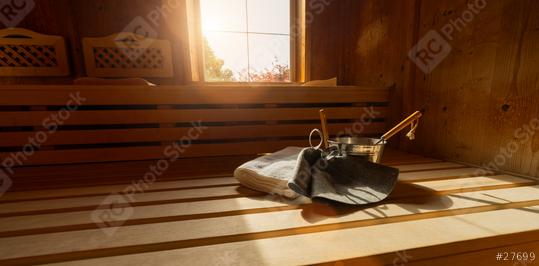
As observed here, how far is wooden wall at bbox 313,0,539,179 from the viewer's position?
794 mm

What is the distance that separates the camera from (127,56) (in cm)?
175

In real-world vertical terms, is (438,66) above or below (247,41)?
below

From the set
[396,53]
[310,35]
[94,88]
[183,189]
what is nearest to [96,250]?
[183,189]

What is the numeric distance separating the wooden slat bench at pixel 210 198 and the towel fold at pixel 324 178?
0.03 metres

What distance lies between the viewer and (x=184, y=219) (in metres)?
0.54

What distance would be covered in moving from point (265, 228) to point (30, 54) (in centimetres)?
217

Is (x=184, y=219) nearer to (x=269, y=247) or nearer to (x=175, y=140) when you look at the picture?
(x=269, y=247)

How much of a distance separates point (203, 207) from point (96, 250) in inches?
9.2

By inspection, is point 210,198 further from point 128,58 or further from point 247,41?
point 247,41

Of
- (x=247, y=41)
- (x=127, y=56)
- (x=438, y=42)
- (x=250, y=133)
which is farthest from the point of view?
(x=247, y=41)

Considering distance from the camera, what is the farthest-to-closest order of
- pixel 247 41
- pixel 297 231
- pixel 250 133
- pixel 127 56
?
pixel 247 41 → pixel 127 56 → pixel 250 133 → pixel 297 231

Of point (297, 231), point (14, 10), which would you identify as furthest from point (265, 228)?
point (14, 10)

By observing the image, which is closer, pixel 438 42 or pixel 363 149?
pixel 363 149

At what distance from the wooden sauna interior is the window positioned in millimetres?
68
